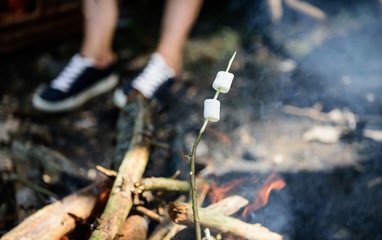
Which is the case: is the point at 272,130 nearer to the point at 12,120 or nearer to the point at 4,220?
the point at 4,220

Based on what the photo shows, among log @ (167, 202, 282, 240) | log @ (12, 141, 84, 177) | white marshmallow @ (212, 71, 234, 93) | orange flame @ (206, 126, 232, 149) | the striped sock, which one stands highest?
white marshmallow @ (212, 71, 234, 93)

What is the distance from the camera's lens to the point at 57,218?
120 centimetres

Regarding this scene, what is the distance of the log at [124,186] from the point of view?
44.6 inches

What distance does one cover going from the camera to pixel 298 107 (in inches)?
103

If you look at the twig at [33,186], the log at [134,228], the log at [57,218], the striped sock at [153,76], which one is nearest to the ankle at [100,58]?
the striped sock at [153,76]

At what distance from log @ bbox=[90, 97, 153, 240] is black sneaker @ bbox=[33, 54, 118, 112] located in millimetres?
1156

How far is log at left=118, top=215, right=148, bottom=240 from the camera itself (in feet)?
4.02

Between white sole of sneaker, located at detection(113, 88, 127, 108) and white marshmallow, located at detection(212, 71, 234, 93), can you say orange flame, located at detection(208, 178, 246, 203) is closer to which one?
white marshmallow, located at detection(212, 71, 234, 93)

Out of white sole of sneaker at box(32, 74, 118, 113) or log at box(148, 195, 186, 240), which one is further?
white sole of sneaker at box(32, 74, 118, 113)

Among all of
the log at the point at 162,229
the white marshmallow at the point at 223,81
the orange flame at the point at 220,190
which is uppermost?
Result: the white marshmallow at the point at 223,81

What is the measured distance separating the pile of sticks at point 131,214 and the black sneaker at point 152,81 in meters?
0.94

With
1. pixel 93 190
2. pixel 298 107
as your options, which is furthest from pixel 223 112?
pixel 93 190

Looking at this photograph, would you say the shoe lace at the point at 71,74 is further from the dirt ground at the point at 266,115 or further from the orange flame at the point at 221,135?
→ the orange flame at the point at 221,135

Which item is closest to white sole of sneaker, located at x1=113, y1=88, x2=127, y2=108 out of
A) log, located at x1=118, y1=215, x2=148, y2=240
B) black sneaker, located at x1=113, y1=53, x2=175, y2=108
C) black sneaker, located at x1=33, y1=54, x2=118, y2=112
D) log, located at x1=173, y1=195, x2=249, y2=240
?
black sneaker, located at x1=113, y1=53, x2=175, y2=108
